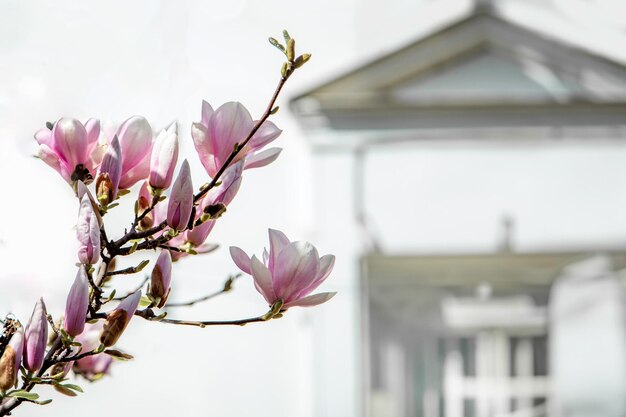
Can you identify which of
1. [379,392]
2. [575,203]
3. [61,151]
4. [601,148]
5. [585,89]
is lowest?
[379,392]

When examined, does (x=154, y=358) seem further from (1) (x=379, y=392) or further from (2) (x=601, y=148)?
(2) (x=601, y=148)

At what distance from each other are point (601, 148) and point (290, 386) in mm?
955

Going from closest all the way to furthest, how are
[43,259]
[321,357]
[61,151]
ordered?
1. [61,151]
2. [43,259]
3. [321,357]

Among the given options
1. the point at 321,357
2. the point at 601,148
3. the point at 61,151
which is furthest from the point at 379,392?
the point at 61,151

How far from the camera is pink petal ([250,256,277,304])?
29 centimetres

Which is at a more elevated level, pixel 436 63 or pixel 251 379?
pixel 436 63

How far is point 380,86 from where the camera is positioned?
6.94 ft

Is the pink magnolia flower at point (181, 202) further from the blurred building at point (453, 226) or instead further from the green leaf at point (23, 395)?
the blurred building at point (453, 226)

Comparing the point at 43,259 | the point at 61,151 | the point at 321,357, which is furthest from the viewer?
the point at 321,357

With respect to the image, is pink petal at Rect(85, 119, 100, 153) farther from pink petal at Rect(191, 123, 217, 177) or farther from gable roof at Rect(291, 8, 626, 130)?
gable roof at Rect(291, 8, 626, 130)

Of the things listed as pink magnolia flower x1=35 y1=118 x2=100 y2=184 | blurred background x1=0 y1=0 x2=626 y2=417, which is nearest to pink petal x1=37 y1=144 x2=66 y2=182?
pink magnolia flower x1=35 y1=118 x2=100 y2=184

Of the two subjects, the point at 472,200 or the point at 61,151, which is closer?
the point at 61,151

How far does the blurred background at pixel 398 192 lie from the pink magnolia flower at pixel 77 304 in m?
1.81

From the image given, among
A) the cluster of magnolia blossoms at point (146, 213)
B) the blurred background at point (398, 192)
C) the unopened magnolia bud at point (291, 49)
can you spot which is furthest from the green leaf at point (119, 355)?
the blurred background at point (398, 192)
